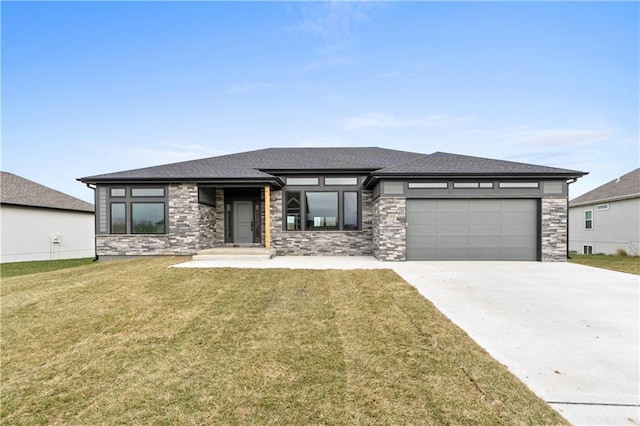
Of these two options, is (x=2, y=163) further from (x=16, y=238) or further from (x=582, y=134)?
(x=582, y=134)

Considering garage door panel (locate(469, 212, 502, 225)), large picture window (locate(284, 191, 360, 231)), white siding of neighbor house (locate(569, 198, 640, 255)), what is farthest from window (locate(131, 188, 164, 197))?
white siding of neighbor house (locate(569, 198, 640, 255))

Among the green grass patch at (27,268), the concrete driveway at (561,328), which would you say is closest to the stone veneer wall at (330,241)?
the concrete driveway at (561,328)

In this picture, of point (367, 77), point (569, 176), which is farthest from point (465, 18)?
point (569, 176)

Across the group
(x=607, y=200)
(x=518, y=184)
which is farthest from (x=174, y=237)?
(x=607, y=200)

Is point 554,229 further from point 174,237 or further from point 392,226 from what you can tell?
point 174,237

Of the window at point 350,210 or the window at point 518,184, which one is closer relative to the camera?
the window at point 518,184

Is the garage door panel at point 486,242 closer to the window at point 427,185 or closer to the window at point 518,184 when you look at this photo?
the window at point 518,184

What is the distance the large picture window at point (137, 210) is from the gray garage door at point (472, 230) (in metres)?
10.0

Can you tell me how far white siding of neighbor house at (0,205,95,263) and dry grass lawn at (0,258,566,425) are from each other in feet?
36.9

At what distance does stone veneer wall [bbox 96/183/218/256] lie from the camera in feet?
38.3

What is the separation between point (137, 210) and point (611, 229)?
76.9 feet

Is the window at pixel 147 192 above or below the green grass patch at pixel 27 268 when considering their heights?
above

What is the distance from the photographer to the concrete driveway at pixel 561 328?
8.32 ft

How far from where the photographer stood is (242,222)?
13328 mm
